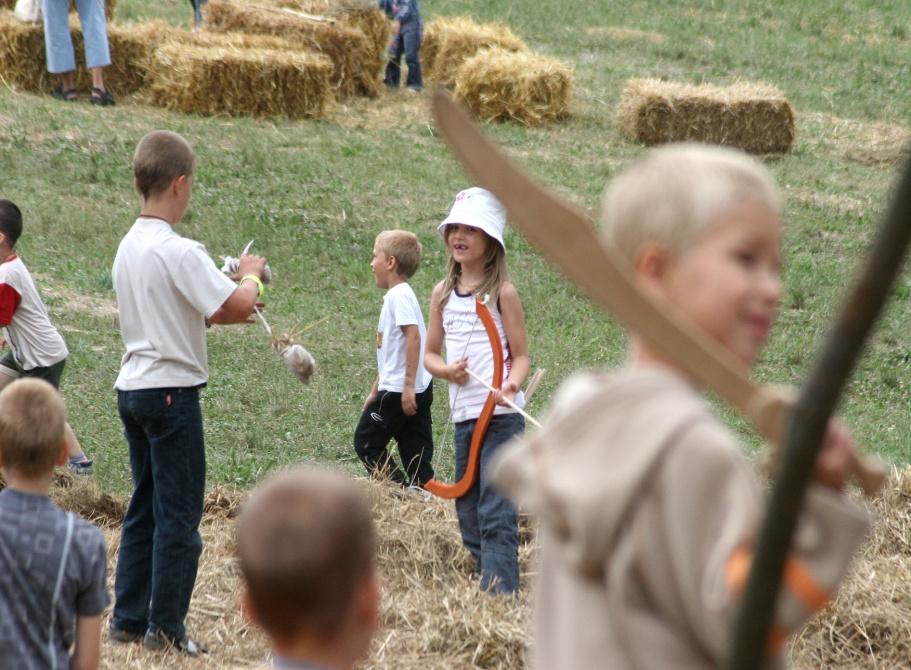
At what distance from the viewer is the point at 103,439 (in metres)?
7.86

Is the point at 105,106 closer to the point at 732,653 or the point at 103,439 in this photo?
the point at 103,439

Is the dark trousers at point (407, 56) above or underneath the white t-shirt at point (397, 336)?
underneath

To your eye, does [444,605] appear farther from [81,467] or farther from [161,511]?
[81,467]

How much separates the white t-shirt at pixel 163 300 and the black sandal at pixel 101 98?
448 inches

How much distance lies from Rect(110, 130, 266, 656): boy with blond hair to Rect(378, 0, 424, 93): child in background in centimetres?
1398

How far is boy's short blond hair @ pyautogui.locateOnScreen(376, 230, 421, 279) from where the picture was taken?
7.02 meters

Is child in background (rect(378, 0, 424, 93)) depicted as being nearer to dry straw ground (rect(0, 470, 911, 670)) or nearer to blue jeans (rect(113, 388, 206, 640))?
dry straw ground (rect(0, 470, 911, 670))

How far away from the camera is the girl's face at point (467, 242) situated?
5684 millimetres

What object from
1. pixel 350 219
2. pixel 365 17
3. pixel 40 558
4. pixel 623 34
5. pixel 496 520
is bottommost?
pixel 623 34

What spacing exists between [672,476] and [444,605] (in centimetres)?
382

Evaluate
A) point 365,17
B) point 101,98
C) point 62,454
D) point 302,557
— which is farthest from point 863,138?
point 302,557

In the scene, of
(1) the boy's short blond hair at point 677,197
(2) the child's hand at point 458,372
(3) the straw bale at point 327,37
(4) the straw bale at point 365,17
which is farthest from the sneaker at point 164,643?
(4) the straw bale at point 365,17

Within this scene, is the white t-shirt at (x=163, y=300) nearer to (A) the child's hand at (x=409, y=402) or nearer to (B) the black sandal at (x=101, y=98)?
(A) the child's hand at (x=409, y=402)

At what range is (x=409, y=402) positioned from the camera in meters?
7.08
